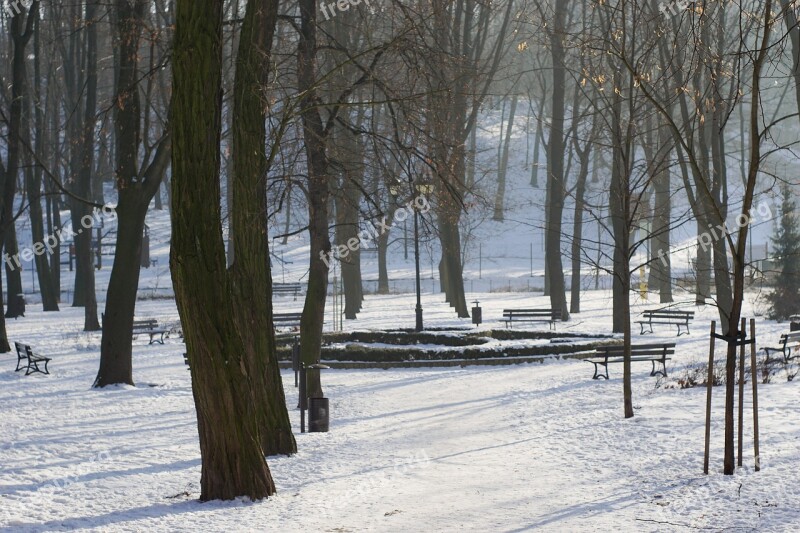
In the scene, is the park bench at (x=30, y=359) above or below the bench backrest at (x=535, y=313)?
below

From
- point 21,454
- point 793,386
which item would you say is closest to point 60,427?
point 21,454

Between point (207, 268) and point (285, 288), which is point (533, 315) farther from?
point (207, 268)

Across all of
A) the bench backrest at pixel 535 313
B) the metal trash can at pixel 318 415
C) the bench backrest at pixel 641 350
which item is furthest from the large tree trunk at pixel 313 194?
the bench backrest at pixel 535 313

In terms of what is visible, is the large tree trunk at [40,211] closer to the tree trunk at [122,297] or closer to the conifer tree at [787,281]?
the tree trunk at [122,297]

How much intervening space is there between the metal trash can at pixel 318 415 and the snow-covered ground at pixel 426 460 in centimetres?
24

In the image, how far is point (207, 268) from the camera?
8.66m

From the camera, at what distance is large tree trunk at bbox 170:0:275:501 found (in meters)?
8.55

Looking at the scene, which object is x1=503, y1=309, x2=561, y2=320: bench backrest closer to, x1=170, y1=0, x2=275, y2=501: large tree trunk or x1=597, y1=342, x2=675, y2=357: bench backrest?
x1=597, y1=342, x2=675, y2=357: bench backrest

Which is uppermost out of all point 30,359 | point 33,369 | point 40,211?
point 40,211

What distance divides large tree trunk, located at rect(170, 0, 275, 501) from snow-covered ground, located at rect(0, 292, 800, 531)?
49 cm

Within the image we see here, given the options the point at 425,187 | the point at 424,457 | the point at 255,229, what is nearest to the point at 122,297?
the point at 425,187

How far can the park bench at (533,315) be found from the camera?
2989 centimetres

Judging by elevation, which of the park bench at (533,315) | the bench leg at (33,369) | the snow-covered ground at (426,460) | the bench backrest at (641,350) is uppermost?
the park bench at (533,315)

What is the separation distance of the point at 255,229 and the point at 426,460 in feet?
10.6
